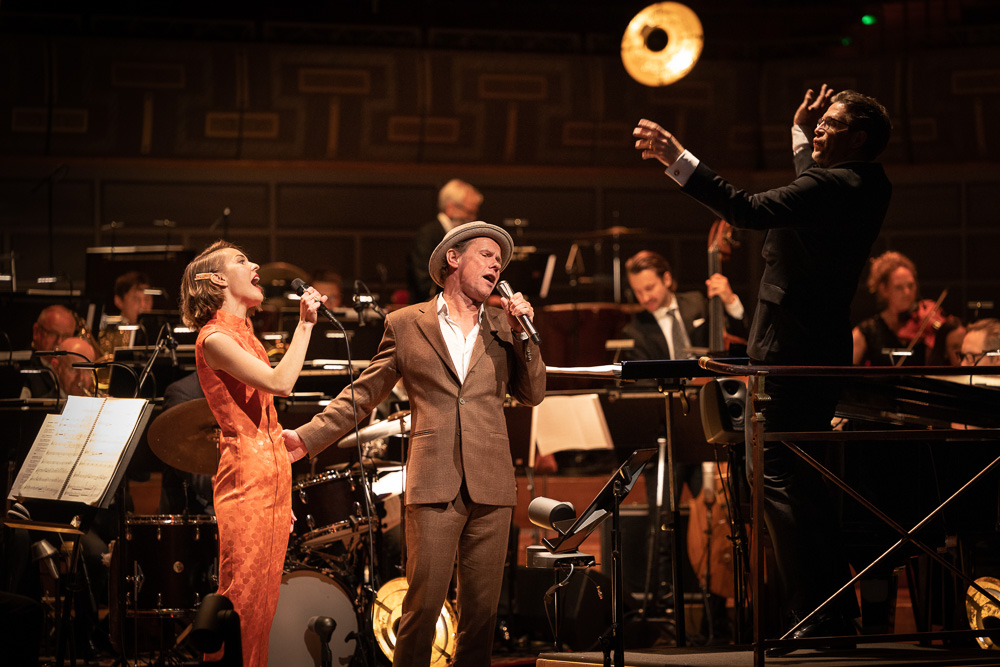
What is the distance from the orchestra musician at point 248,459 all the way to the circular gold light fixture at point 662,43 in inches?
246

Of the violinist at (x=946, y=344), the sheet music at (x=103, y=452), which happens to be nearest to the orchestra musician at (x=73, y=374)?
the sheet music at (x=103, y=452)

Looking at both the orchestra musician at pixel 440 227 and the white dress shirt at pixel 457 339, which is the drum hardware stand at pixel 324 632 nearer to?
the white dress shirt at pixel 457 339

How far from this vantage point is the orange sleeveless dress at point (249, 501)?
10.5 feet

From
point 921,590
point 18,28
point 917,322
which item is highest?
point 18,28

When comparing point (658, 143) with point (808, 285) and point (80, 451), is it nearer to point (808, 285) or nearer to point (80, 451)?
point (808, 285)

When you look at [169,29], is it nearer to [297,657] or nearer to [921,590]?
[297,657]

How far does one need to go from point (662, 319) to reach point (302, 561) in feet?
9.68

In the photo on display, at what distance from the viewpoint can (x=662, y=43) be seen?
352 inches

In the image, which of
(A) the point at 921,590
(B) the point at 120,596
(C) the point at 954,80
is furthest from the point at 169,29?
(A) the point at 921,590

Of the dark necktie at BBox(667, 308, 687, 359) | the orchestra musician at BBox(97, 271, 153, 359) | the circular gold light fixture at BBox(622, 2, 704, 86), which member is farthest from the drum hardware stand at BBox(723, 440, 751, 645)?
the circular gold light fixture at BBox(622, 2, 704, 86)

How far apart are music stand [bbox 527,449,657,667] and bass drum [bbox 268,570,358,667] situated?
4.45 ft

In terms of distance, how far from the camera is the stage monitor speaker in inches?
140

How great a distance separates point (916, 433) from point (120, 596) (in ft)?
10.5

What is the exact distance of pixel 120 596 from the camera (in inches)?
166
